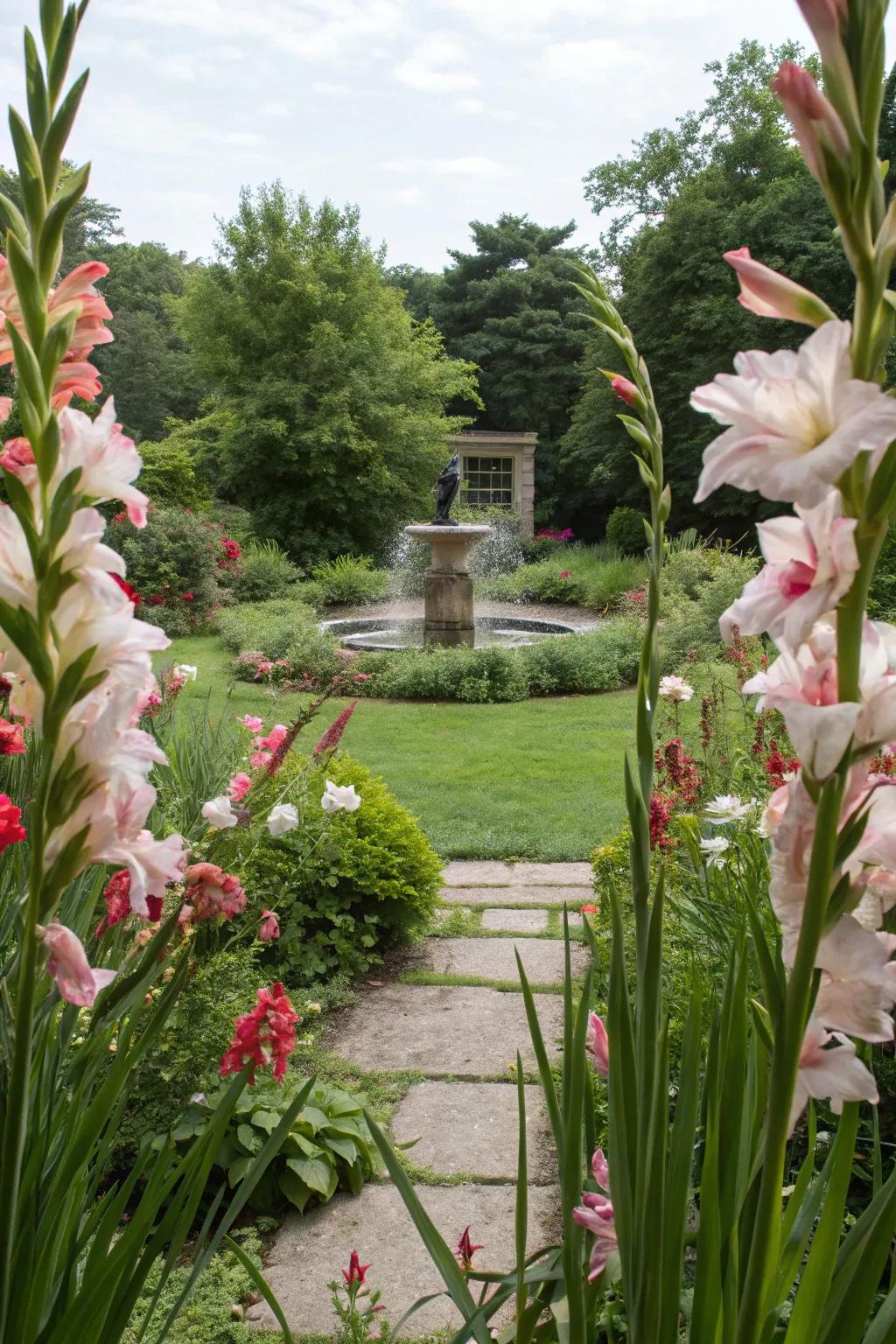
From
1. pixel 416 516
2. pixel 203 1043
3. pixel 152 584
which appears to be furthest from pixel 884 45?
pixel 416 516

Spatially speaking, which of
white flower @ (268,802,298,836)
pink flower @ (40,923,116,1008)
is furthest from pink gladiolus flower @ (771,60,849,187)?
white flower @ (268,802,298,836)

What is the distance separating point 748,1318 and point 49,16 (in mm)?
814

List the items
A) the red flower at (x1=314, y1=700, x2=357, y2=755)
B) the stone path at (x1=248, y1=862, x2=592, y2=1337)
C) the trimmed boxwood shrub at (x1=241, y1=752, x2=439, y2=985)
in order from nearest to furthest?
the stone path at (x1=248, y1=862, x2=592, y2=1337)
the red flower at (x1=314, y1=700, x2=357, y2=755)
the trimmed boxwood shrub at (x1=241, y1=752, x2=439, y2=985)

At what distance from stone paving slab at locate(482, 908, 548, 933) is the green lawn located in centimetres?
84

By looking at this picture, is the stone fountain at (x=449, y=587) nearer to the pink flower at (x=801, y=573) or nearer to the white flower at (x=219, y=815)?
the white flower at (x=219, y=815)

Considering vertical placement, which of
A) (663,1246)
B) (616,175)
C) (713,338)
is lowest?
(663,1246)

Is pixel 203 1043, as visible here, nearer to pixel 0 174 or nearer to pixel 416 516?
pixel 416 516

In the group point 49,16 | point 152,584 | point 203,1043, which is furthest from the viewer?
point 152,584

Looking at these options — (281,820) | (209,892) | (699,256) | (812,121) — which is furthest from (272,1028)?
(699,256)

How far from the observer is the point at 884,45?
1.71 feet

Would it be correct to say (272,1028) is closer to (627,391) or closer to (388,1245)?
(388,1245)

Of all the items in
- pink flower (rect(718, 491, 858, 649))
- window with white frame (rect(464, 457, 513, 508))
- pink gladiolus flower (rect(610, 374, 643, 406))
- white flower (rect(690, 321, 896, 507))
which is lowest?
pink flower (rect(718, 491, 858, 649))

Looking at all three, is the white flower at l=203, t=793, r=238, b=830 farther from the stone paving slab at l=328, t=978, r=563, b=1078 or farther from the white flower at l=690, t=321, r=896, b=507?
the white flower at l=690, t=321, r=896, b=507

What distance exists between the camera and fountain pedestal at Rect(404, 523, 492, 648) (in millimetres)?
11383
